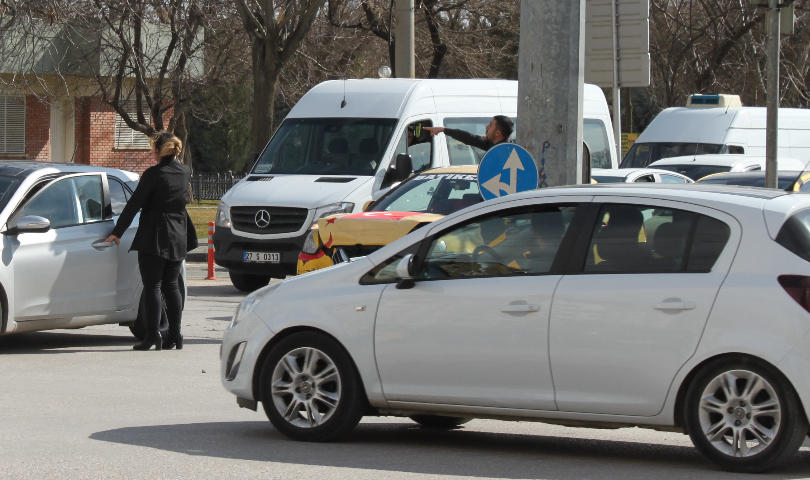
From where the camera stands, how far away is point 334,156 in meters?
15.4

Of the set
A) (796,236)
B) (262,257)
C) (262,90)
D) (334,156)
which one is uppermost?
(262,90)

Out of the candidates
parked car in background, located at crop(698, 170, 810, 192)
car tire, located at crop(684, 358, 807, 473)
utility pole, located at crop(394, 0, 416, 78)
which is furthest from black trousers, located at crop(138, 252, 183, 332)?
utility pole, located at crop(394, 0, 416, 78)

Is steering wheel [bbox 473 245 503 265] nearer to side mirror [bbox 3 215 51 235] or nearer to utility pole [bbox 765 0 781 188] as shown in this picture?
side mirror [bbox 3 215 51 235]

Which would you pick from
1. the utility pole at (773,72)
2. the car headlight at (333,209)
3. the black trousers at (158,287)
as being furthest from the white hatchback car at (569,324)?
the car headlight at (333,209)

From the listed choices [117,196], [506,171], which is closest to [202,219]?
[117,196]

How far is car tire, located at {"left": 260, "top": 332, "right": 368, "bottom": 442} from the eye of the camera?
20.9 ft

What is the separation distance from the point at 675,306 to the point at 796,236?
65 cm

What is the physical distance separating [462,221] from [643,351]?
4.11ft

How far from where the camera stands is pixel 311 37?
30609 mm

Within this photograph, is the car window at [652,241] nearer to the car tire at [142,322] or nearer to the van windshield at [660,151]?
the car tire at [142,322]

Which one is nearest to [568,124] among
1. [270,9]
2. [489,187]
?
[489,187]

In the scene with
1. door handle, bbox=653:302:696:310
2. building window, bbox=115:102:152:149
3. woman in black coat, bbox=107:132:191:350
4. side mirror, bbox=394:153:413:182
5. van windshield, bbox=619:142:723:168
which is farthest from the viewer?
building window, bbox=115:102:152:149

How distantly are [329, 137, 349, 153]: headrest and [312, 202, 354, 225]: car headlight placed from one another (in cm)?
127

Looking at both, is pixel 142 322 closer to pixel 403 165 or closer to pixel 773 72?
pixel 403 165
